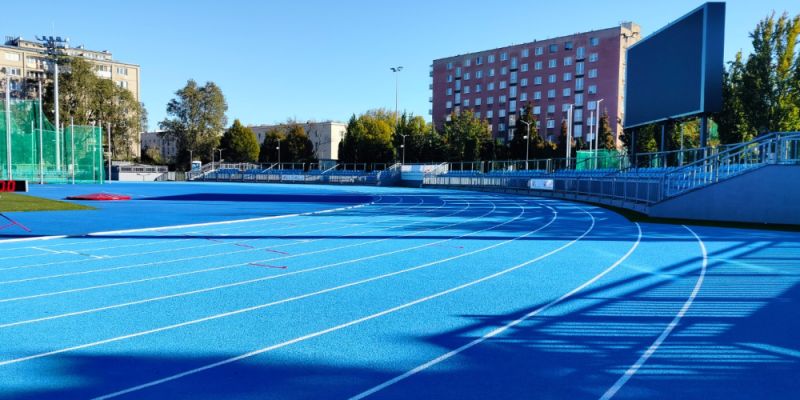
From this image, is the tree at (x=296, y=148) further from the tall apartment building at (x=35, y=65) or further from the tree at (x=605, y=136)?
the tree at (x=605, y=136)

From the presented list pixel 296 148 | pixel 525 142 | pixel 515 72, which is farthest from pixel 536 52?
pixel 296 148

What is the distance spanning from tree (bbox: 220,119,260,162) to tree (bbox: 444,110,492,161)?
4066 cm

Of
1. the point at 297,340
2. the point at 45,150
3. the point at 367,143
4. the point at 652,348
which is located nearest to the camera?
the point at 652,348

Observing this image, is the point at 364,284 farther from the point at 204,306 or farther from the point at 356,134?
the point at 356,134

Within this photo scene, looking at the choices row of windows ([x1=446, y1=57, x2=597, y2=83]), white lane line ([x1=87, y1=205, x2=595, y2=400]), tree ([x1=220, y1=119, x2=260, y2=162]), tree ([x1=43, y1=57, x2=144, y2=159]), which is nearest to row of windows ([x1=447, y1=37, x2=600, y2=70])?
row of windows ([x1=446, y1=57, x2=597, y2=83])

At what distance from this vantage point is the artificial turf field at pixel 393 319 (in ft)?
14.6

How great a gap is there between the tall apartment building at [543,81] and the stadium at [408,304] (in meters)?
63.0

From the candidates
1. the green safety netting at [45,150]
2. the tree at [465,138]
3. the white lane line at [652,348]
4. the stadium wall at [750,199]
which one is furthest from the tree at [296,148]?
the white lane line at [652,348]

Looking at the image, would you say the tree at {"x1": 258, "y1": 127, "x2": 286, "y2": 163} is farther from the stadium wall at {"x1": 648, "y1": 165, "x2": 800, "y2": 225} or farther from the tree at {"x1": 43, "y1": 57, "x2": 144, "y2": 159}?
the stadium wall at {"x1": 648, "y1": 165, "x2": 800, "y2": 225}

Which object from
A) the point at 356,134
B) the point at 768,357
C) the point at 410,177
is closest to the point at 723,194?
the point at 768,357

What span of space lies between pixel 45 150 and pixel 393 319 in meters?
45.7

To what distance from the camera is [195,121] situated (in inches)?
3573

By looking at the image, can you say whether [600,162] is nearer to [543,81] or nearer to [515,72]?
[543,81]

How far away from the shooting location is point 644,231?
15.8 meters
